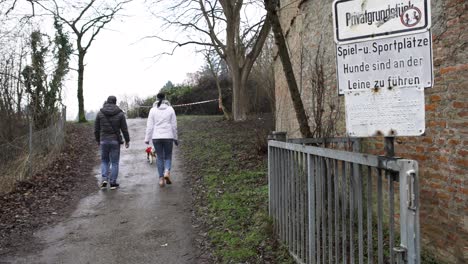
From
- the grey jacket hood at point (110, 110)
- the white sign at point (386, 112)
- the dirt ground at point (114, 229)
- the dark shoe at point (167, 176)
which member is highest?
the grey jacket hood at point (110, 110)

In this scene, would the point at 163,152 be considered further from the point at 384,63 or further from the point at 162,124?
the point at 384,63

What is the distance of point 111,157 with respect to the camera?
9023 millimetres

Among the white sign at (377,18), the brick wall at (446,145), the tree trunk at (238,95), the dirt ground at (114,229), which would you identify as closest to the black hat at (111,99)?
the dirt ground at (114,229)

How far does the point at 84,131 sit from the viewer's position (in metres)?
19.1

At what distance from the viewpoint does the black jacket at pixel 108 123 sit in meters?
8.99

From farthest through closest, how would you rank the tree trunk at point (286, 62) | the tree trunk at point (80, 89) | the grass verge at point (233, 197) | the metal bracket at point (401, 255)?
the tree trunk at point (80, 89) → the tree trunk at point (286, 62) → the grass verge at point (233, 197) → the metal bracket at point (401, 255)

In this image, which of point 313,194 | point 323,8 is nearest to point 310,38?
point 323,8

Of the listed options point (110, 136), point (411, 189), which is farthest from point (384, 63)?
point (110, 136)

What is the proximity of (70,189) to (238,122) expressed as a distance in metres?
10.4

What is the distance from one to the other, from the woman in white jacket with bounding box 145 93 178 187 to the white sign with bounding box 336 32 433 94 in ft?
20.0

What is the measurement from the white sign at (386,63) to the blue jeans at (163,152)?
618cm

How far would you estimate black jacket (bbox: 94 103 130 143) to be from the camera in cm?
899

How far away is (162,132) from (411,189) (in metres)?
6.80

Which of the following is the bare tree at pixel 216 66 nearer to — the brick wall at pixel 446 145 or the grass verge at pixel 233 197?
the grass verge at pixel 233 197
